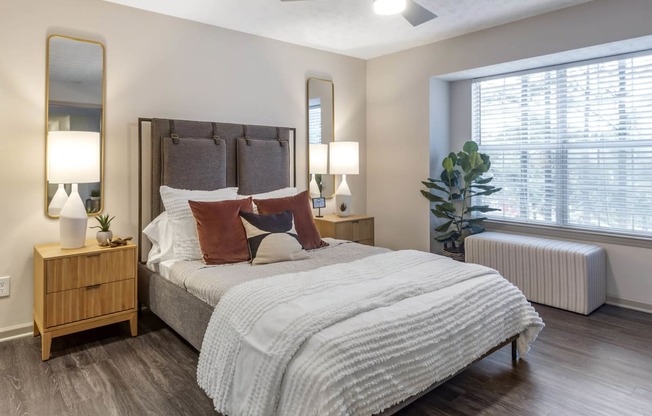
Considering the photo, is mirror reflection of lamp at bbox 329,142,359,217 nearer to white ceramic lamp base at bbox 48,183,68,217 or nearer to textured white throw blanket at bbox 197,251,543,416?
textured white throw blanket at bbox 197,251,543,416

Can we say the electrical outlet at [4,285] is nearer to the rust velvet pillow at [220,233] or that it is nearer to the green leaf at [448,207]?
the rust velvet pillow at [220,233]

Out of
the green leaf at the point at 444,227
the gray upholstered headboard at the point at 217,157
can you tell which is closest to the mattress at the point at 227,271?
the gray upholstered headboard at the point at 217,157

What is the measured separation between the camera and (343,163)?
4523mm

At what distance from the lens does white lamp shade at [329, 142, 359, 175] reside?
4520mm

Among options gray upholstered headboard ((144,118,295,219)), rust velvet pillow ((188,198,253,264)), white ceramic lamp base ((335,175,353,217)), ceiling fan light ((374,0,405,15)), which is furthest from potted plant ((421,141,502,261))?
rust velvet pillow ((188,198,253,264))

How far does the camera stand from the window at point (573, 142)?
3.67 meters

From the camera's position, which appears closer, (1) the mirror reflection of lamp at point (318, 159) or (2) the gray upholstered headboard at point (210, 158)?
(2) the gray upholstered headboard at point (210, 158)

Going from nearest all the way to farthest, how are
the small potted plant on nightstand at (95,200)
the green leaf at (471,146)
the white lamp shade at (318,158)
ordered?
the small potted plant on nightstand at (95,200), the green leaf at (471,146), the white lamp shade at (318,158)

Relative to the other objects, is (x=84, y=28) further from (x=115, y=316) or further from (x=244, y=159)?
(x=115, y=316)

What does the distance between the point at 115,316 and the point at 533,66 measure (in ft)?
14.5

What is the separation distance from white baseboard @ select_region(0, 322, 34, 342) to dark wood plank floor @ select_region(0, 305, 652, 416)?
78mm

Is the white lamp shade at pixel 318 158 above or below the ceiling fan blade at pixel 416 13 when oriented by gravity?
below

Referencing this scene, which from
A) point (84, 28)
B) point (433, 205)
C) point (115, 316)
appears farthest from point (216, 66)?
point (433, 205)

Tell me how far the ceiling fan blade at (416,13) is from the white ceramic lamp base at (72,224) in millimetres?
2592
